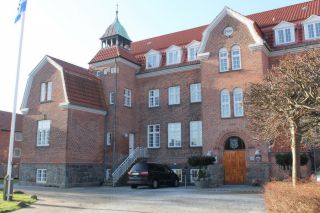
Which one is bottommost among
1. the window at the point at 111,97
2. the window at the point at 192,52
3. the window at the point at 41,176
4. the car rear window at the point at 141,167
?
the window at the point at 41,176

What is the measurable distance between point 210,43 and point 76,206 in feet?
54.6

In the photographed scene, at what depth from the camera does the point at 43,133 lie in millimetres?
27359

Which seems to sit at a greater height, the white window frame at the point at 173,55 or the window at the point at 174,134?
the white window frame at the point at 173,55

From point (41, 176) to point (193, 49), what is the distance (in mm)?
15631

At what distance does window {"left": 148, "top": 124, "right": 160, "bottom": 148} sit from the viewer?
29803mm

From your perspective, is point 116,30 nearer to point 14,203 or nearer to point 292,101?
point 14,203

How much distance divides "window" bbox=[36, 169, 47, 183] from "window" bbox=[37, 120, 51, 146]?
6.60 feet

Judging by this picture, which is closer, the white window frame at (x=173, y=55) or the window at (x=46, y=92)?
the window at (x=46, y=92)

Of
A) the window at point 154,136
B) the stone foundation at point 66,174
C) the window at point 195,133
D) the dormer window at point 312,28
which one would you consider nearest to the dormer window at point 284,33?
the dormer window at point 312,28

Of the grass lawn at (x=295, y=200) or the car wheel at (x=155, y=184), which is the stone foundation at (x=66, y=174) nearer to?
the car wheel at (x=155, y=184)

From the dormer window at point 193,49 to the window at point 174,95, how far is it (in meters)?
2.72

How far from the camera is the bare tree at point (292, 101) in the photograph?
11.3 meters

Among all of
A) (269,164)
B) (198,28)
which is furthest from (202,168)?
(198,28)

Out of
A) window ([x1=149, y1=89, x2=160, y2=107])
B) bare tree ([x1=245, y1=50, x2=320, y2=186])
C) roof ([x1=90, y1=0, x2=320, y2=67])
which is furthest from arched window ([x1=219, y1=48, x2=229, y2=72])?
bare tree ([x1=245, y1=50, x2=320, y2=186])
